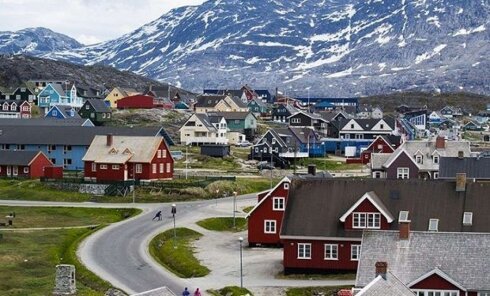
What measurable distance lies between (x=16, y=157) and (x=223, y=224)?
36.5 meters

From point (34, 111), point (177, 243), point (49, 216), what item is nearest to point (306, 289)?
point (177, 243)

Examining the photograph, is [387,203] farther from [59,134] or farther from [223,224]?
[59,134]

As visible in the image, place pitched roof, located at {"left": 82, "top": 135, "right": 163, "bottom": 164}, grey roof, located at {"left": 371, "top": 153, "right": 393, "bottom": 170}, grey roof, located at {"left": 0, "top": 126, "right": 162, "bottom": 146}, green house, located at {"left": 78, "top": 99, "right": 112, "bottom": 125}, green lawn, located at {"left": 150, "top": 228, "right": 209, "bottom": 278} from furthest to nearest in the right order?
1. green house, located at {"left": 78, "top": 99, "right": 112, "bottom": 125}
2. grey roof, located at {"left": 0, "top": 126, "right": 162, "bottom": 146}
3. pitched roof, located at {"left": 82, "top": 135, "right": 163, "bottom": 164}
4. grey roof, located at {"left": 371, "top": 153, "right": 393, "bottom": 170}
5. green lawn, located at {"left": 150, "top": 228, "right": 209, "bottom": 278}

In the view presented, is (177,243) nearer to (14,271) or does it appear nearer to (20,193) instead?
(14,271)

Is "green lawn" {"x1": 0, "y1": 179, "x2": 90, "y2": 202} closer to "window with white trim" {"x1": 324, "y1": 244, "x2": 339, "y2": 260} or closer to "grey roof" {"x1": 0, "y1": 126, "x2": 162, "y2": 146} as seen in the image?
"grey roof" {"x1": 0, "y1": 126, "x2": 162, "y2": 146}

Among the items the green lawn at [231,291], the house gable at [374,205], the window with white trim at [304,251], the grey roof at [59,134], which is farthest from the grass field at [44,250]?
the grey roof at [59,134]

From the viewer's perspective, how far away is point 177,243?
227 ft

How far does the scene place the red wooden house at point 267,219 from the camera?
67.9m

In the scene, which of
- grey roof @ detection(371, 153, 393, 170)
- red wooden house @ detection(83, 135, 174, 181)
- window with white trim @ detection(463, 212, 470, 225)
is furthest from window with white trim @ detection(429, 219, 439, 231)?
red wooden house @ detection(83, 135, 174, 181)

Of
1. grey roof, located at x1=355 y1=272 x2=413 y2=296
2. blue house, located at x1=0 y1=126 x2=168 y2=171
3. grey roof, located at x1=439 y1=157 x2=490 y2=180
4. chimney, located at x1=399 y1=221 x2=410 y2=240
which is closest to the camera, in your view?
grey roof, located at x1=355 y1=272 x2=413 y2=296

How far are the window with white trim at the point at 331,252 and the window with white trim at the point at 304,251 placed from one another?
3.62ft

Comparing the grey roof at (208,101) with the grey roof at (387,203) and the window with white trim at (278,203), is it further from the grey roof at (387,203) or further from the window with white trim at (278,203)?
the grey roof at (387,203)

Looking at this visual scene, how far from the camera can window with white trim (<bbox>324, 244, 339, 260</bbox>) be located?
58062 millimetres

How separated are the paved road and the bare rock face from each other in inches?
855
